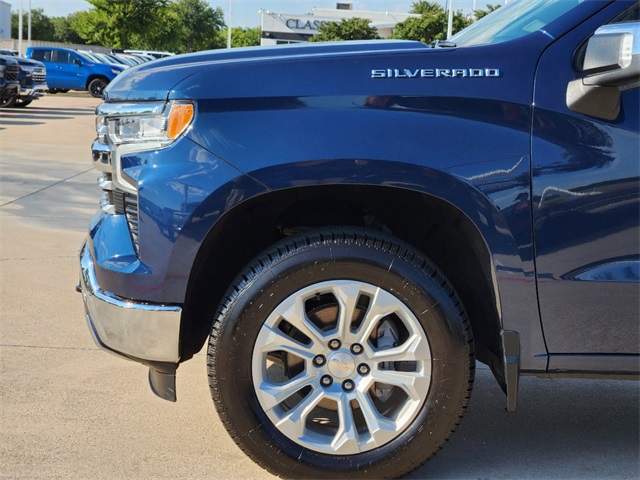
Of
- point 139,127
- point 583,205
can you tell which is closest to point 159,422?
point 139,127

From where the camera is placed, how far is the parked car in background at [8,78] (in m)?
20.6

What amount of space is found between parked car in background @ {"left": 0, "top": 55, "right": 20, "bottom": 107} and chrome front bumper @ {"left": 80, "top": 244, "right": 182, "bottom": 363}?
754 inches

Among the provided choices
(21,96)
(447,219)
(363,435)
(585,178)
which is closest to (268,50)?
(447,219)

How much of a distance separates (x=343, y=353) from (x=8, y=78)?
796 inches

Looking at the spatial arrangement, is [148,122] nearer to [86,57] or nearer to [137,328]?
[137,328]

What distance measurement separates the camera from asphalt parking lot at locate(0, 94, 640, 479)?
3.22 m

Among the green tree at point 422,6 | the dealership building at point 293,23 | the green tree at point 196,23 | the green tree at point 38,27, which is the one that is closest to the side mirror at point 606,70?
the green tree at point 422,6

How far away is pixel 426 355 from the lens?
293 centimetres

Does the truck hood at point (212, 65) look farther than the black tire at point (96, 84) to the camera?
No

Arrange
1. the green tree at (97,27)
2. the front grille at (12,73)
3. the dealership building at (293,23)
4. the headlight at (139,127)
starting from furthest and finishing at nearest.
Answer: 1. the dealership building at (293,23)
2. the green tree at (97,27)
3. the front grille at (12,73)
4. the headlight at (139,127)

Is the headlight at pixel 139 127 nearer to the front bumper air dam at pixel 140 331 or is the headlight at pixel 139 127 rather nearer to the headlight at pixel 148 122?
the headlight at pixel 148 122

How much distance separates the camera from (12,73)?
833 inches

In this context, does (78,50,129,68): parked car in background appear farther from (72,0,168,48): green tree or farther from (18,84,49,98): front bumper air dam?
(72,0,168,48): green tree

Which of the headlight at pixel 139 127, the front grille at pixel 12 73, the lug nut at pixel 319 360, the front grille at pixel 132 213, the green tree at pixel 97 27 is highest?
the green tree at pixel 97 27
